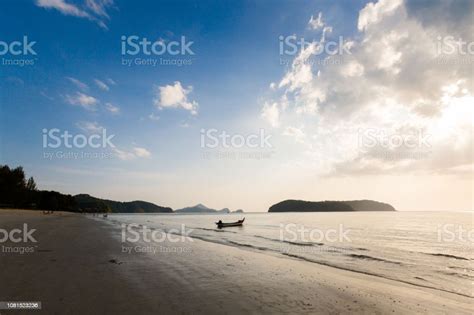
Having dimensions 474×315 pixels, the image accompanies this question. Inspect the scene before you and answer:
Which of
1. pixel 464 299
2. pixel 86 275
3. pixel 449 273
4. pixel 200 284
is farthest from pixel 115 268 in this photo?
pixel 449 273

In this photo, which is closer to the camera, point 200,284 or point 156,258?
point 200,284

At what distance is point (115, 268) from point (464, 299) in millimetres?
16238

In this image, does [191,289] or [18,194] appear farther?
[18,194]

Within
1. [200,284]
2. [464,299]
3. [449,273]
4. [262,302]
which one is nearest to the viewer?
[262,302]

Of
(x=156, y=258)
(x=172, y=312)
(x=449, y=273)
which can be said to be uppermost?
(x=172, y=312)

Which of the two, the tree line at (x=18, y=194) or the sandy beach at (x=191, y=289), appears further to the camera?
the tree line at (x=18, y=194)

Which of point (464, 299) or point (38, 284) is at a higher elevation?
point (38, 284)

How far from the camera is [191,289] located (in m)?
10.8

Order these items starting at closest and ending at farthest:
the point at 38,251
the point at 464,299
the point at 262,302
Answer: the point at 262,302
the point at 464,299
the point at 38,251

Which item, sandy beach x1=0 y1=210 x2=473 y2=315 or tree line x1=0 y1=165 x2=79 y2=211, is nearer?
sandy beach x1=0 y1=210 x2=473 y2=315

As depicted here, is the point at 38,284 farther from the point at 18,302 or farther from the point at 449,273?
the point at 449,273

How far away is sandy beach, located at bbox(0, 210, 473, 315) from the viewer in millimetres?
8672

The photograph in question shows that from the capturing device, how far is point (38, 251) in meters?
16.9

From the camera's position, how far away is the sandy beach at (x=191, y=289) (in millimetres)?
8672
